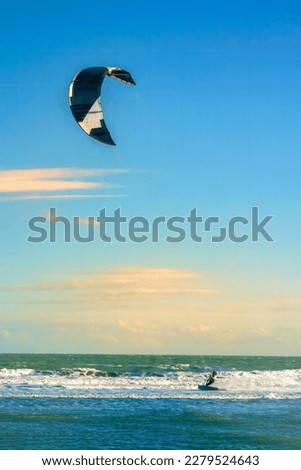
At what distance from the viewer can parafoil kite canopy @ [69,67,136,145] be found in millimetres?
19859

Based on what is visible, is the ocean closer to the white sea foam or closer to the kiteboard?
the white sea foam

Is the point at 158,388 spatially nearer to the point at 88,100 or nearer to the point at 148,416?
the point at 148,416

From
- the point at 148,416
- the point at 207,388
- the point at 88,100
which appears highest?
the point at 88,100

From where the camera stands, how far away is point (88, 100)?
792 inches

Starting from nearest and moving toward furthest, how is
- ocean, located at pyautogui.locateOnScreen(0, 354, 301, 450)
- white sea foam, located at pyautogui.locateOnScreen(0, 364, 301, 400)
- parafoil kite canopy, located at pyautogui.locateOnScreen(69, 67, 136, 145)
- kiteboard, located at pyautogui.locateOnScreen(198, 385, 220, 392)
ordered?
ocean, located at pyautogui.locateOnScreen(0, 354, 301, 450) < parafoil kite canopy, located at pyautogui.locateOnScreen(69, 67, 136, 145) < white sea foam, located at pyautogui.locateOnScreen(0, 364, 301, 400) < kiteboard, located at pyautogui.locateOnScreen(198, 385, 220, 392)

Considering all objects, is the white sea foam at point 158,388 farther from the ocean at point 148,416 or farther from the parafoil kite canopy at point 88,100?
the parafoil kite canopy at point 88,100

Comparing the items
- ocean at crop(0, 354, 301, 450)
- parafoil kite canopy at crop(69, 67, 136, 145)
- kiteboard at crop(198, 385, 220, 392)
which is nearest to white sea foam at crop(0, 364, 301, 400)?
ocean at crop(0, 354, 301, 450)

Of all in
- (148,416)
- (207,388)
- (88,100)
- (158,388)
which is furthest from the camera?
(158,388)

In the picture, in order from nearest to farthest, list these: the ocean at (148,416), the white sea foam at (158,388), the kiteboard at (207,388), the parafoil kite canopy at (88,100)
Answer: the ocean at (148,416)
the parafoil kite canopy at (88,100)
the white sea foam at (158,388)
the kiteboard at (207,388)

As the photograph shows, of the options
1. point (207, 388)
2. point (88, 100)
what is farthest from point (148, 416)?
point (88, 100)

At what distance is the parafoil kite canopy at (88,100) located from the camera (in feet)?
65.2

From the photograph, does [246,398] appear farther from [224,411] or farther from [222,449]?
[222,449]

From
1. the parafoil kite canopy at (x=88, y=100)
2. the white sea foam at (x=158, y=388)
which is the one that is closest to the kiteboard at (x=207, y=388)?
the white sea foam at (x=158, y=388)
